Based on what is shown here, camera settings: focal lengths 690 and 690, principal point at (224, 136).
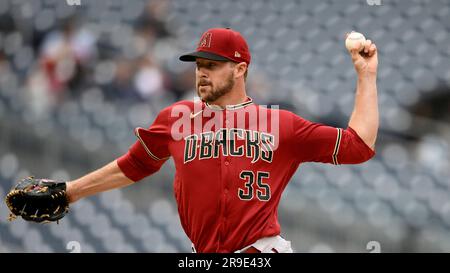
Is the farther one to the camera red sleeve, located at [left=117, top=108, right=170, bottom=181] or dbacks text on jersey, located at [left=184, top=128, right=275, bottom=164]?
red sleeve, located at [left=117, top=108, right=170, bottom=181]

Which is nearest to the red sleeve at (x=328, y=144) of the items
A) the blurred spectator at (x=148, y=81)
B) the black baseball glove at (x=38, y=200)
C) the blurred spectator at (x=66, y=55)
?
the black baseball glove at (x=38, y=200)

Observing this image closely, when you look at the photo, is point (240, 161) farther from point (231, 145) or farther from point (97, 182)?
point (97, 182)

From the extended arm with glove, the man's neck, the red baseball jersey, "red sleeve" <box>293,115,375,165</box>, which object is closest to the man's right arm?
the extended arm with glove

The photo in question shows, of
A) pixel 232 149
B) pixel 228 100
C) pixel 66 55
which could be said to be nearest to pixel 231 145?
pixel 232 149

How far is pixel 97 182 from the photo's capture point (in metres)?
2.32

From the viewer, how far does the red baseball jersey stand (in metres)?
2.07

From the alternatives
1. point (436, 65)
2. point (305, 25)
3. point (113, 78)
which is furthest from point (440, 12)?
point (113, 78)

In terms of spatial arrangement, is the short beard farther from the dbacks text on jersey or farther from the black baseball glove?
the black baseball glove

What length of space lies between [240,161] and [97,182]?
0.53 metres

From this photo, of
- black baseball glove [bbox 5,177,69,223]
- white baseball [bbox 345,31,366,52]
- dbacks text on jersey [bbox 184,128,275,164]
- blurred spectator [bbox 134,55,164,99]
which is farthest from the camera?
blurred spectator [bbox 134,55,164,99]

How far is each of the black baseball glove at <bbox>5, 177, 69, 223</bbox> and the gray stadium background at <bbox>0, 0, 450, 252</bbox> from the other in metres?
→ 1.22

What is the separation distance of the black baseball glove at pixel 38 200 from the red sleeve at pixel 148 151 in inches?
9.0

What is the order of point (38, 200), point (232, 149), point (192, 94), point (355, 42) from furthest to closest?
point (192, 94) < point (38, 200) < point (232, 149) < point (355, 42)

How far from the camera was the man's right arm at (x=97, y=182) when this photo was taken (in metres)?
2.32
